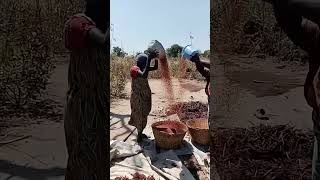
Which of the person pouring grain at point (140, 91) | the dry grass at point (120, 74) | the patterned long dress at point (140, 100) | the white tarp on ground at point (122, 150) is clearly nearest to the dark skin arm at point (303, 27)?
the white tarp on ground at point (122, 150)

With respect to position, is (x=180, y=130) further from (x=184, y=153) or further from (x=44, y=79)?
(x=44, y=79)

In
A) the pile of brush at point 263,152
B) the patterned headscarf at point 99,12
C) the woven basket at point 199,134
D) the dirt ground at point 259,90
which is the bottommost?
the woven basket at point 199,134

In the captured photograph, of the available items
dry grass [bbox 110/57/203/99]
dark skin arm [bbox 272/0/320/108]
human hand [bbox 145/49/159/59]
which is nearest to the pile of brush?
dark skin arm [bbox 272/0/320/108]

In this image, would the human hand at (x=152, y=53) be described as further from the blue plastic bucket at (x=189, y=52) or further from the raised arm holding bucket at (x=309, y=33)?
the raised arm holding bucket at (x=309, y=33)

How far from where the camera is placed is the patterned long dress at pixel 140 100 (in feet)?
18.4

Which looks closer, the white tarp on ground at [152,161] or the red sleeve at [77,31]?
the red sleeve at [77,31]

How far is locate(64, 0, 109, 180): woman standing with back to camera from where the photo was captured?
2.77m

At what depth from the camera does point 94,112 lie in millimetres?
2836

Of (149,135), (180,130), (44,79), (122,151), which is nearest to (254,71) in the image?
(44,79)

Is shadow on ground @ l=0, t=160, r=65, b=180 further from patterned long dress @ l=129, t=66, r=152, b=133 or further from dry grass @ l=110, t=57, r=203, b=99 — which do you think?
dry grass @ l=110, t=57, r=203, b=99

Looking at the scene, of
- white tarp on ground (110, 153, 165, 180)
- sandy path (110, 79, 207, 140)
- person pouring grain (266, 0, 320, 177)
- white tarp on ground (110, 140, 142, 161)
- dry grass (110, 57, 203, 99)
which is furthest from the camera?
dry grass (110, 57, 203, 99)

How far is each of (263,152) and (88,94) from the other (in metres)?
1.27

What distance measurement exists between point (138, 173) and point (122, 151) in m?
0.58

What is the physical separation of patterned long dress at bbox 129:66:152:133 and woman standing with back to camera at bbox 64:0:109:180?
2.77m
